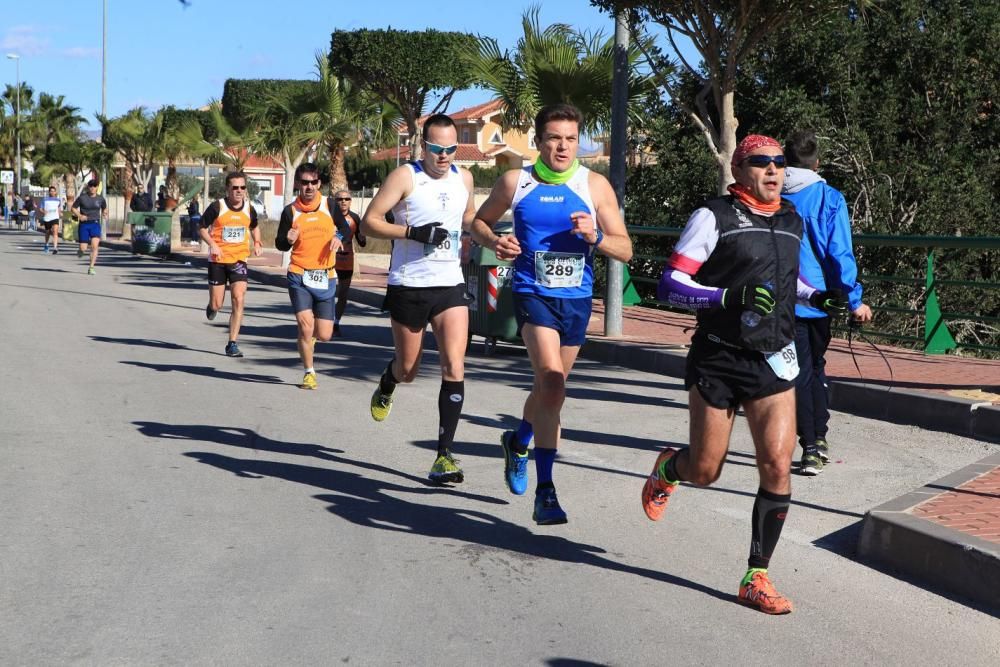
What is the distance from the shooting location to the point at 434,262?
23.1ft

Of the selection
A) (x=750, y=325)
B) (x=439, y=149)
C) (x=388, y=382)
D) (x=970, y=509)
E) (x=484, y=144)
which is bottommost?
(x=970, y=509)

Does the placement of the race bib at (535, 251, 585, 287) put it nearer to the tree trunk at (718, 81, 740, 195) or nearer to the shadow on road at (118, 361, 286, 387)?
the shadow on road at (118, 361, 286, 387)

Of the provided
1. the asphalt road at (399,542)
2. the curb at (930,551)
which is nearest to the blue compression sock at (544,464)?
the asphalt road at (399,542)

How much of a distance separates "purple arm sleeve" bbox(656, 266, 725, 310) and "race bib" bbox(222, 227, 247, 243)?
28.9 ft

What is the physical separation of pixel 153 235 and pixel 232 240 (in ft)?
77.6

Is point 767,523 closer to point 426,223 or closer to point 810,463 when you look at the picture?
point 810,463

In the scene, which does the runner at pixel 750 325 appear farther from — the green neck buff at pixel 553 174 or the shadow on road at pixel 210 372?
the shadow on road at pixel 210 372

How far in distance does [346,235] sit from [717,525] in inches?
353

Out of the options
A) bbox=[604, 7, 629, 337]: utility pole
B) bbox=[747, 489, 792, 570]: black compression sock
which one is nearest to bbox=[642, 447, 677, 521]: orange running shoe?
→ bbox=[747, 489, 792, 570]: black compression sock

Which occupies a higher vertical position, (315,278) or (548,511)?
(315,278)

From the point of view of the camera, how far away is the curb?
5.14m

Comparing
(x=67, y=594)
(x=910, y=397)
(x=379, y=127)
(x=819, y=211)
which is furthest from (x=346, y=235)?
(x=379, y=127)

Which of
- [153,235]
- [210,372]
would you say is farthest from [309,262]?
[153,235]

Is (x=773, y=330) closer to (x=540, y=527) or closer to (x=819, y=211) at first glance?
(x=540, y=527)
